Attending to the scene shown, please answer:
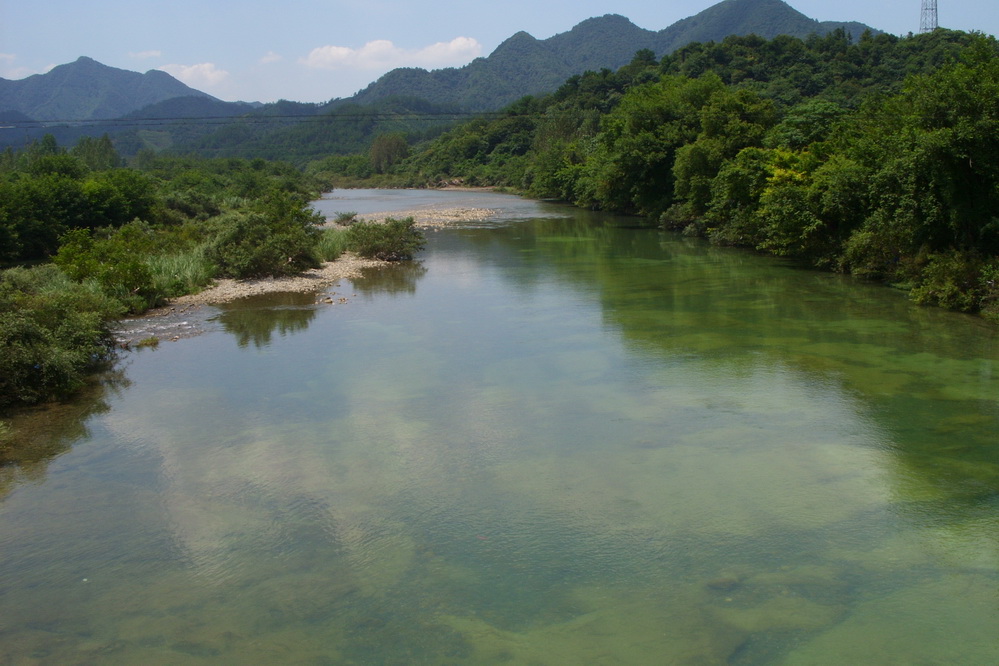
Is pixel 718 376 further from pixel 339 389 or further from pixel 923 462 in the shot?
pixel 339 389

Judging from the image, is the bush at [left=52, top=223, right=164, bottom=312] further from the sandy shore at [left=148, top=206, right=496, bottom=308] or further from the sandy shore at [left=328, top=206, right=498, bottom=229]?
the sandy shore at [left=328, top=206, right=498, bottom=229]

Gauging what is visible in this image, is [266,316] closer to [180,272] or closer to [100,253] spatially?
[180,272]

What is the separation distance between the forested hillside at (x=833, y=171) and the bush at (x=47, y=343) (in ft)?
56.2

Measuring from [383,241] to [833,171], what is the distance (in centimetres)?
1583

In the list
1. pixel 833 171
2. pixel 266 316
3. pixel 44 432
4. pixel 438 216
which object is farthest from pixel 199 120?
pixel 44 432

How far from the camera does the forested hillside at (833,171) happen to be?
17.2 meters

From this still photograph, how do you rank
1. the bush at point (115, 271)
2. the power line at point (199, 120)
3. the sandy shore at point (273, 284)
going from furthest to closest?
the power line at point (199, 120) → the sandy shore at point (273, 284) → the bush at point (115, 271)

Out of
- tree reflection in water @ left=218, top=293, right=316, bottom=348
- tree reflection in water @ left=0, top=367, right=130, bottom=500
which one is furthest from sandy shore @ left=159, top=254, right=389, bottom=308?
tree reflection in water @ left=0, top=367, right=130, bottom=500

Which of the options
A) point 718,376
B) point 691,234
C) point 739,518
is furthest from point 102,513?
point 691,234

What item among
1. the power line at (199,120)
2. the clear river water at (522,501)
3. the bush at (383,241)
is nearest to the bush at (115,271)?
the clear river water at (522,501)

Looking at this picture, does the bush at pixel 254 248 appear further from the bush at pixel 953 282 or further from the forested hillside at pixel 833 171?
the bush at pixel 953 282

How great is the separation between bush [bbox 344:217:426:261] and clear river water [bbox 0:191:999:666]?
1285 cm

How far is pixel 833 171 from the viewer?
22.5m

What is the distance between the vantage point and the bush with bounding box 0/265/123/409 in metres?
12.6
